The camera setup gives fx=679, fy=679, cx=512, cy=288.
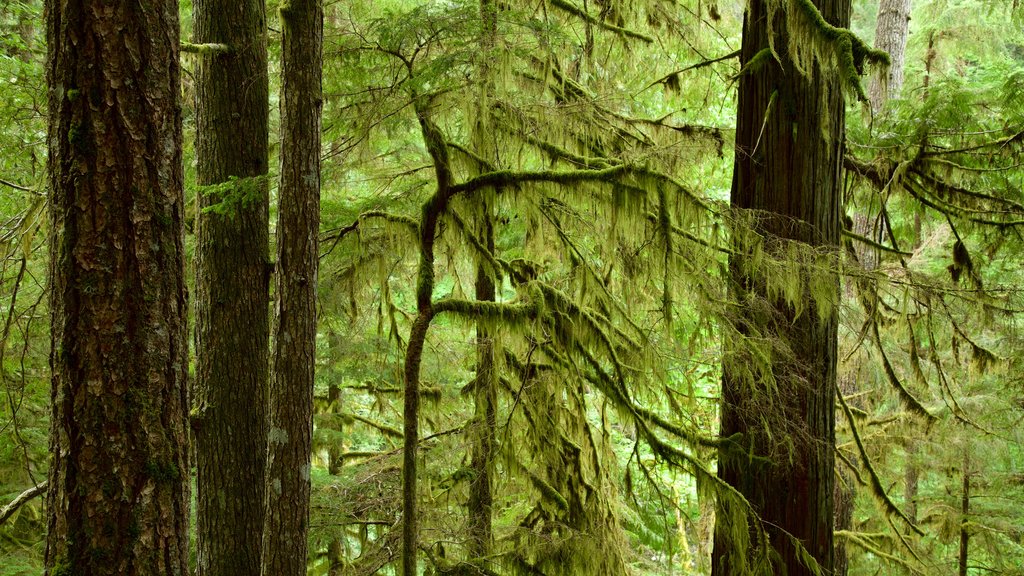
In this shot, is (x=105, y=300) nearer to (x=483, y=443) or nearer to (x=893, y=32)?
(x=483, y=443)

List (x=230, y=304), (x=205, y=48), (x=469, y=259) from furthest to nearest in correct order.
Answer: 1. (x=230, y=304)
2. (x=469, y=259)
3. (x=205, y=48)

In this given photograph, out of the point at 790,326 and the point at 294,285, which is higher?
the point at 294,285

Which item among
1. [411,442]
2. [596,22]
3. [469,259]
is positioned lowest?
[411,442]

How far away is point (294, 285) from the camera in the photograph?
4.12 meters

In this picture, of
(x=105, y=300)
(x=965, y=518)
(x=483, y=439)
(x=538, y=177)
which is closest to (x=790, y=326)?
(x=538, y=177)

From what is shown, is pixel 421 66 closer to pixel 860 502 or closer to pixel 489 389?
pixel 489 389

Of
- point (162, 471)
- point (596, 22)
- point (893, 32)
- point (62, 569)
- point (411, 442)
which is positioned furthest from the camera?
point (893, 32)

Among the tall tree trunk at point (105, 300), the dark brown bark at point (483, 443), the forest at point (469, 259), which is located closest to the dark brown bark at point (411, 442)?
the forest at point (469, 259)

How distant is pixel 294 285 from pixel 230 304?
1.45m

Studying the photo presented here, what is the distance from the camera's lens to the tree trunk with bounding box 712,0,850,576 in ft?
14.8

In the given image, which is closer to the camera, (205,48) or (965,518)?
(205,48)

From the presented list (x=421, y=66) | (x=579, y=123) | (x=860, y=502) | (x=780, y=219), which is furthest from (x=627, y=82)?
(x=860, y=502)

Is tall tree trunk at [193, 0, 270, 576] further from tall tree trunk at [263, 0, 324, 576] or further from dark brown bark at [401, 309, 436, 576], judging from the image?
dark brown bark at [401, 309, 436, 576]

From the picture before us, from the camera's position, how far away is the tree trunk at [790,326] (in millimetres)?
4500
